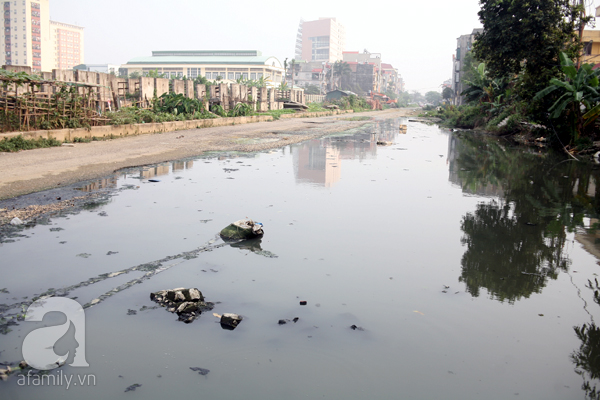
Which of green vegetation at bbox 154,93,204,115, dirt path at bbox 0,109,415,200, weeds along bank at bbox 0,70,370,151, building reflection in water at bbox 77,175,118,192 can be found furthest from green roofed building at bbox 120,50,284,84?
building reflection in water at bbox 77,175,118,192

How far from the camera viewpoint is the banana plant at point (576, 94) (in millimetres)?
13039

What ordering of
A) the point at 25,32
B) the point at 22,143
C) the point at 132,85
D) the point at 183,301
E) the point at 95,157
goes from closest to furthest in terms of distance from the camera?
the point at 183,301 → the point at 95,157 → the point at 22,143 → the point at 132,85 → the point at 25,32

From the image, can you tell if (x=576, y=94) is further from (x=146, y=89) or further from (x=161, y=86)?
(x=161, y=86)

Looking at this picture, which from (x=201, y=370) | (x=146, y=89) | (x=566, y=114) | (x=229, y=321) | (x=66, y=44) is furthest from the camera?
(x=66, y=44)

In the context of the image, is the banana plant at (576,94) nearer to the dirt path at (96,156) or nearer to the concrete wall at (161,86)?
the dirt path at (96,156)

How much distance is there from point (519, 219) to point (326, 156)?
271 inches

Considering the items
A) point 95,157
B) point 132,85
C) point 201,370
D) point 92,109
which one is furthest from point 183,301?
point 132,85

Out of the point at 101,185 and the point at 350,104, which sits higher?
the point at 350,104

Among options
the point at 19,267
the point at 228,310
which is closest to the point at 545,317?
the point at 228,310

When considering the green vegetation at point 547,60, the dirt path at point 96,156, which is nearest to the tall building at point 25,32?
the dirt path at point 96,156

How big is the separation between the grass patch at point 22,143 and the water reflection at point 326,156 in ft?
19.8

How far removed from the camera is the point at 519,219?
251 inches

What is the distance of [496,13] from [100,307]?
17042mm

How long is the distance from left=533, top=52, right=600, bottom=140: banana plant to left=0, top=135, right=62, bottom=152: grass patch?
1357 centimetres
